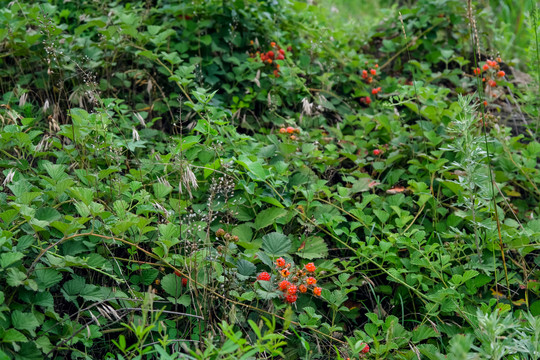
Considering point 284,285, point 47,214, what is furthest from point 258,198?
point 47,214

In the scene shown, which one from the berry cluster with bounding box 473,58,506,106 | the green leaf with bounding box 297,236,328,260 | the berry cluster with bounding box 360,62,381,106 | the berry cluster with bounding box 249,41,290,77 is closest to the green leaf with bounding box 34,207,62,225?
the green leaf with bounding box 297,236,328,260

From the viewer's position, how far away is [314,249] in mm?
2258

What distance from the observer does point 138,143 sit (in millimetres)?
2428

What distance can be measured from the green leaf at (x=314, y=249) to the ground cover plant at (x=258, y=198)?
0.04ft

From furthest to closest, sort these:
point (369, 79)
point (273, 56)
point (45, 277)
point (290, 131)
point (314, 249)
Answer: point (369, 79), point (273, 56), point (290, 131), point (314, 249), point (45, 277)

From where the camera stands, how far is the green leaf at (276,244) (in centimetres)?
211

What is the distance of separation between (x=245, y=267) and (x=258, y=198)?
1.43ft

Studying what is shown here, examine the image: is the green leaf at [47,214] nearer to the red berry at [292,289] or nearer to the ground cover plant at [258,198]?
the ground cover plant at [258,198]

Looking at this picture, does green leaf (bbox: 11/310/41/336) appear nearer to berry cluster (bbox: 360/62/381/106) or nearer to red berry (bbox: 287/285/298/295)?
red berry (bbox: 287/285/298/295)

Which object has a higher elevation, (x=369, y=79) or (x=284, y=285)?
(x=369, y=79)

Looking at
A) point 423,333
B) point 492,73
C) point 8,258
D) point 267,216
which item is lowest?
point 423,333

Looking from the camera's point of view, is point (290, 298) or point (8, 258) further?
point (290, 298)

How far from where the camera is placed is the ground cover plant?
1.84 m

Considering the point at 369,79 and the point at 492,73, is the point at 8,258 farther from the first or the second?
the point at 492,73
